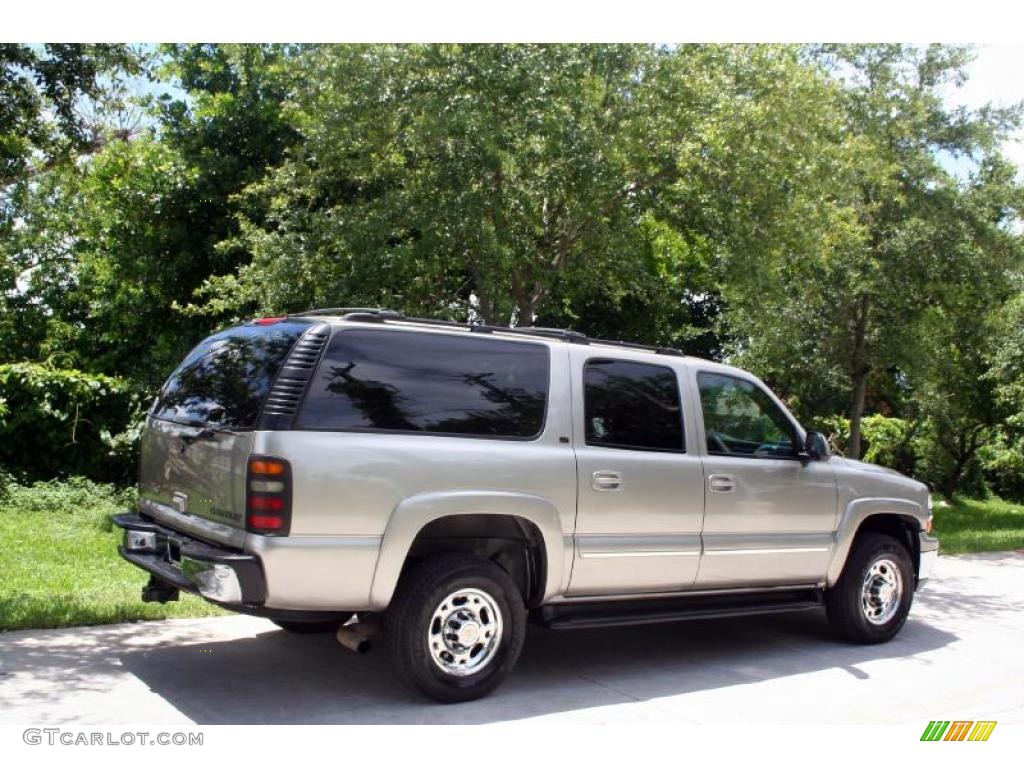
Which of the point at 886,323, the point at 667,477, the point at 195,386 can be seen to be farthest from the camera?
the point at 886,323

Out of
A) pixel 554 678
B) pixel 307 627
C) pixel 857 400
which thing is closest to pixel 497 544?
pixel 554 678

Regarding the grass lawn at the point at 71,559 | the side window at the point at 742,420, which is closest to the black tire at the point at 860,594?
the side window at the point at 742,420

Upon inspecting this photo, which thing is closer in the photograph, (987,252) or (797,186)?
(797,186)

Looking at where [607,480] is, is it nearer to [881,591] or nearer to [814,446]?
[814,446]

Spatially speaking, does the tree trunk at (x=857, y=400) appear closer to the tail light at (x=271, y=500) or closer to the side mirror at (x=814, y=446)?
the side mirror at (x=814, y=446)

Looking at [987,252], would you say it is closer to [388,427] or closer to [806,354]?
[806,354]

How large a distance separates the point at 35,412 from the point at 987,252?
1473 centimetres

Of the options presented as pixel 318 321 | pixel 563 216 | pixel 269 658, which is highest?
pixel 563 216

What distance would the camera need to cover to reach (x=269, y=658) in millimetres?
6531

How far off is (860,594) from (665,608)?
1.87 metres

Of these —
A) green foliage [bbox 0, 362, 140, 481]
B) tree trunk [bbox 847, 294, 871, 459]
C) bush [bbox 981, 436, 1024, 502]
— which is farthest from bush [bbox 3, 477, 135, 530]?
bush [bbox 981, 436, 1024, 502]

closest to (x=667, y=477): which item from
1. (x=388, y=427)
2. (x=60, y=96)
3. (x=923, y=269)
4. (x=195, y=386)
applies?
(x=388, y=427)

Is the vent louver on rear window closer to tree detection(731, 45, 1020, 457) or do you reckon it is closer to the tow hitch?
the tow hitch

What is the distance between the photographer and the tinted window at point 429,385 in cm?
544
